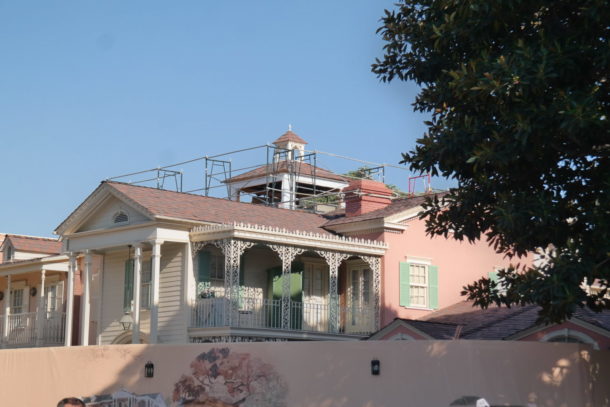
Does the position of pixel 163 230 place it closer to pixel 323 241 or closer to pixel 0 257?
pixel 323 241

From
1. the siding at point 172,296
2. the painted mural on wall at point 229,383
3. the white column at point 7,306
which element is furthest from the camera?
the white column at point 7,306

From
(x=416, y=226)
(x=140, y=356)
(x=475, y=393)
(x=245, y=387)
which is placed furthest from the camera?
(x=416, y=226)

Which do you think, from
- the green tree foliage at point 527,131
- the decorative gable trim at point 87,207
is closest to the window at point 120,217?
the decorative gable trim at point 87,207

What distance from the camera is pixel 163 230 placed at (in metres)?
26.4

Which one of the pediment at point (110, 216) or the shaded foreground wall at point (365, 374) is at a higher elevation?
the pediment at point (110, 216)

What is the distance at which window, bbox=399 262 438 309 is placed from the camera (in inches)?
1125

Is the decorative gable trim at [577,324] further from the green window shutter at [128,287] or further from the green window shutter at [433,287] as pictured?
the green window shutter at [128,287]

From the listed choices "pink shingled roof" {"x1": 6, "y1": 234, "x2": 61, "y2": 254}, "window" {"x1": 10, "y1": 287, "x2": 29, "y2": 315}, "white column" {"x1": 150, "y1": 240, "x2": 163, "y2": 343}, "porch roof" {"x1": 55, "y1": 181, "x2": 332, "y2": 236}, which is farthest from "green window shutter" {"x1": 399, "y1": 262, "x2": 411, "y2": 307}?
"pink shingled roof" {"x1": 6, "y1": 234, "x2": 61, "y2": 254}

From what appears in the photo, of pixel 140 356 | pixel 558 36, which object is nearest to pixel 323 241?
pixel 140 356

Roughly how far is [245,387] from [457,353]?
13.3ft

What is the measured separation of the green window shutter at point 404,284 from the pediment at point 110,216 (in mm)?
7651

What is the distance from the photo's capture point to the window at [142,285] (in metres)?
28.1

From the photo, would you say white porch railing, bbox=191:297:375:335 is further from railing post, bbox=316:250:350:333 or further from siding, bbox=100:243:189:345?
siding, bbox=100:243:189:345

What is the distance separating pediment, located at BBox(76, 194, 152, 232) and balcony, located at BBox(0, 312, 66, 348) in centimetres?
403
